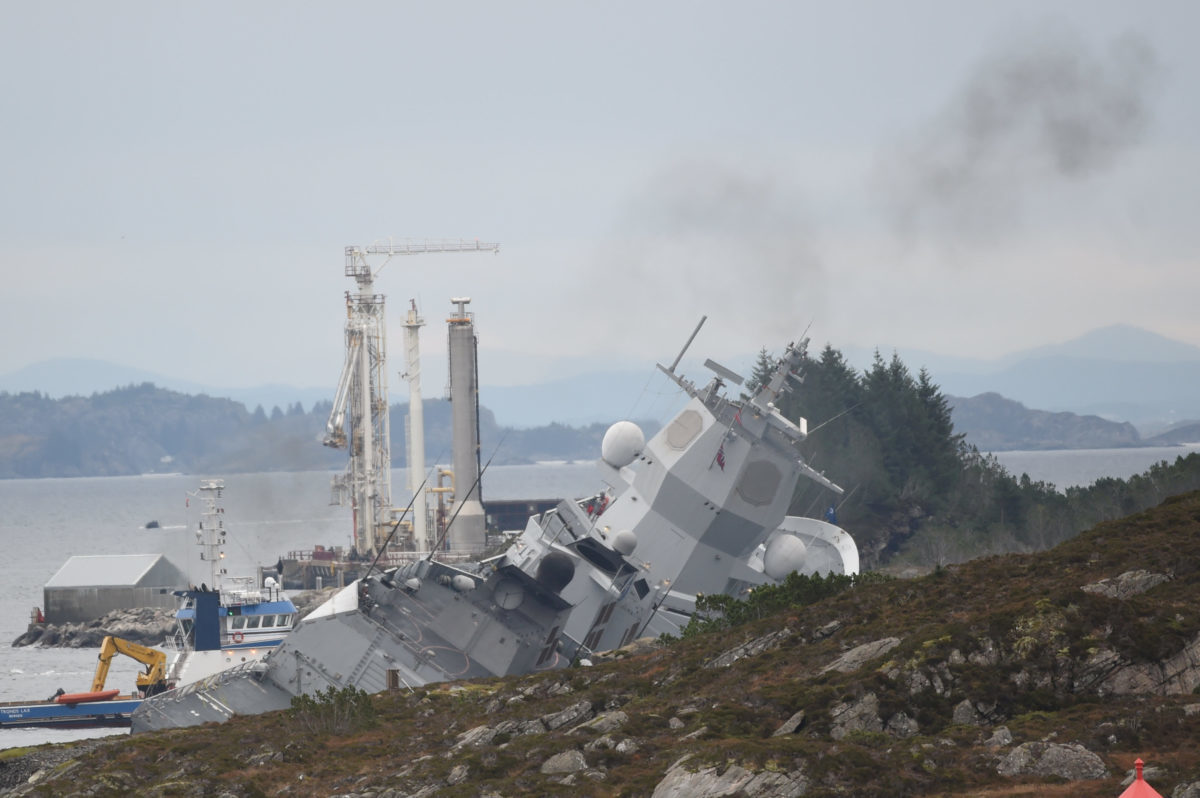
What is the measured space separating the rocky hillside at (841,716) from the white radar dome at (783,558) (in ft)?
53.6

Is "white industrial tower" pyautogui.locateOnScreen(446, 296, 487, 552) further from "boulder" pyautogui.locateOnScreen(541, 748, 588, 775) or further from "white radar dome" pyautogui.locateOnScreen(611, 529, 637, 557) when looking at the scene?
"boulder" pyautogui.locateOnScreen(541, 748, 588, 775)

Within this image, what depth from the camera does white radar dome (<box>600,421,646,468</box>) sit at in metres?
55.3

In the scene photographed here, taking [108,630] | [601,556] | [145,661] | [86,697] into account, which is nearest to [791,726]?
[601,556]

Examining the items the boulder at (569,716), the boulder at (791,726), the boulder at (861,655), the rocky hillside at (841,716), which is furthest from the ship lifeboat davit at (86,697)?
the boulder at (791,726)

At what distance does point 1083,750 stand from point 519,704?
14704mm

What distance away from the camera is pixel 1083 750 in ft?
73.9

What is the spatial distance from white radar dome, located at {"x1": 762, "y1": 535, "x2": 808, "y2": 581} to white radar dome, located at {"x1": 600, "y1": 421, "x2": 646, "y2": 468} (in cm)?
636

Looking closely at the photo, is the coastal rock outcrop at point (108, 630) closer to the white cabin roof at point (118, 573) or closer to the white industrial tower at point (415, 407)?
the white cabin roof at point (118, 573)

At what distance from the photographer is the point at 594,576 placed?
47.1 m

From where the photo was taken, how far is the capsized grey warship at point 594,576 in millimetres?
42250

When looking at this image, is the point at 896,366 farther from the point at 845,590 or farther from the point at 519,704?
the point at 519,704

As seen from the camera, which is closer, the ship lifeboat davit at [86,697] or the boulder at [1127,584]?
the boulder at [1127,584]

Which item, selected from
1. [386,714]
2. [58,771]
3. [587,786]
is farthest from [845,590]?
[58,771]

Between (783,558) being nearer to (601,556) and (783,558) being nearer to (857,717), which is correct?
(601,556)
